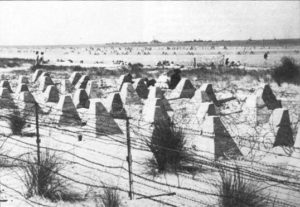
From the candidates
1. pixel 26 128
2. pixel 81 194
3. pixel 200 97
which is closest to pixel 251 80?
pixel 200 97

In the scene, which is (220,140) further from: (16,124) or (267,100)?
(267,100)

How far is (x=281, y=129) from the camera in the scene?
8359mm

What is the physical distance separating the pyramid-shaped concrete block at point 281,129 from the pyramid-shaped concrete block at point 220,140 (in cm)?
104

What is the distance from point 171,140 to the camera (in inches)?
279

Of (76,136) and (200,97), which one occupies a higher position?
(200,97)

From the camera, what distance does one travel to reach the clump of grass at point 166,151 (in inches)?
274

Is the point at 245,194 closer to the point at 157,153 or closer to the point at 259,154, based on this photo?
the point at 157,153

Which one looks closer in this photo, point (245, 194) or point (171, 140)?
point (245, 194)

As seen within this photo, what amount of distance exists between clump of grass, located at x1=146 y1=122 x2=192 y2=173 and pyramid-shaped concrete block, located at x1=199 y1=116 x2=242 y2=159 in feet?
2.59

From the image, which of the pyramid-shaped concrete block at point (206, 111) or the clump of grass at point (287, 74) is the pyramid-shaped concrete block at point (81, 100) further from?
the clump of grass at point (287, 74)

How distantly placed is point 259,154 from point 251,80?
1248 centimetres

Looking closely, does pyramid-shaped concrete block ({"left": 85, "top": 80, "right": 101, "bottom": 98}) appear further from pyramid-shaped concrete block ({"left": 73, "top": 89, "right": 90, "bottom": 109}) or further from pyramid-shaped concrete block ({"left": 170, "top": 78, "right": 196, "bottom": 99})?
pyramid-shaped concrete block ({"left": 170, "top": 78, "right": 196, "bottom": 99})

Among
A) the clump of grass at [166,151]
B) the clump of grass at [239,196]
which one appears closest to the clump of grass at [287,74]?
the clump of grass at [166,151]

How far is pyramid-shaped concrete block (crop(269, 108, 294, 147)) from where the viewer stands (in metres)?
8.30
